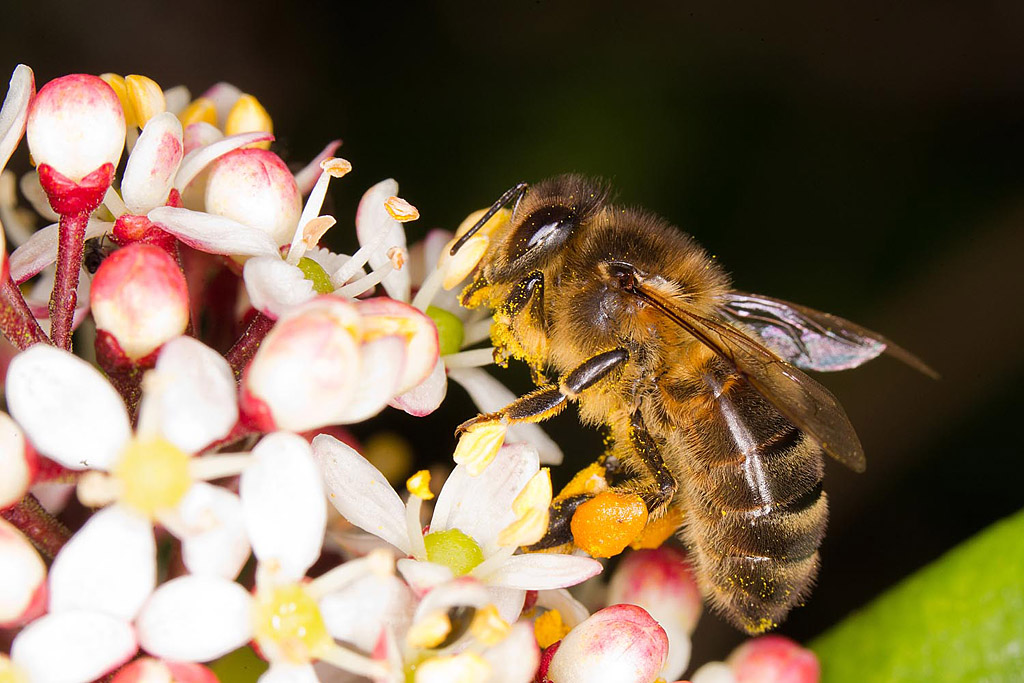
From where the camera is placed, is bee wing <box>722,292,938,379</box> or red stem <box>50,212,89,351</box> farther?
bee wing <box>722,292,938,379</box>

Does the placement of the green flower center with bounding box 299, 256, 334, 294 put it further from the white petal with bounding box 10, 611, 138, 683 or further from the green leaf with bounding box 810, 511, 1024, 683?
the green leaf with bounding box 810, 511, 1024, 683

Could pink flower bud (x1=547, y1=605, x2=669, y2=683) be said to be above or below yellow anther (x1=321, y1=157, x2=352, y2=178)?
below

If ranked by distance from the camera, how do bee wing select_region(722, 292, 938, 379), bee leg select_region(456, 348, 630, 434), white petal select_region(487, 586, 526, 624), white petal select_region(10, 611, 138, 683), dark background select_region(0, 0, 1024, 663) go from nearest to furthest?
white petal select_region(10, 611, 138, 683), white petal select_region(487, 586, 526, 624), bee leg select_region(456, 348, 630, 434), bee wing select_region(722, 292, 938, 379), dark background select_region(0, 0, 1024, 663)

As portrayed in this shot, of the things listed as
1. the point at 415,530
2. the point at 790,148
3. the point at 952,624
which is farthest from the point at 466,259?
the point at 790,148

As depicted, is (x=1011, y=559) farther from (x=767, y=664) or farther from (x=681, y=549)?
(x=681, y=549)

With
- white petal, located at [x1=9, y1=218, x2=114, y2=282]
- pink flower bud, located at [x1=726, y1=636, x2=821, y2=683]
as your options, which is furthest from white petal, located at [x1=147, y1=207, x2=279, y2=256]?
pink flower bud, located at [x1=726, y1=636, x2=821, y2=683]

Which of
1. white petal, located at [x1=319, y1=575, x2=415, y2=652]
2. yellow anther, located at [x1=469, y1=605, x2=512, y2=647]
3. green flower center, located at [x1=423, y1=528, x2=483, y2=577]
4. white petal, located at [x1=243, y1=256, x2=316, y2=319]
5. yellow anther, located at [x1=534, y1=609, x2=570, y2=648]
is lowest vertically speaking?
yellow anther, located at [x1=534, y1=609, x2=570, y2=648]

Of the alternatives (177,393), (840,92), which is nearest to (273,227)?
(177,393)

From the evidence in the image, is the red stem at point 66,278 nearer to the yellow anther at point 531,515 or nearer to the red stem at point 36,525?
the red stem at point 36,525
